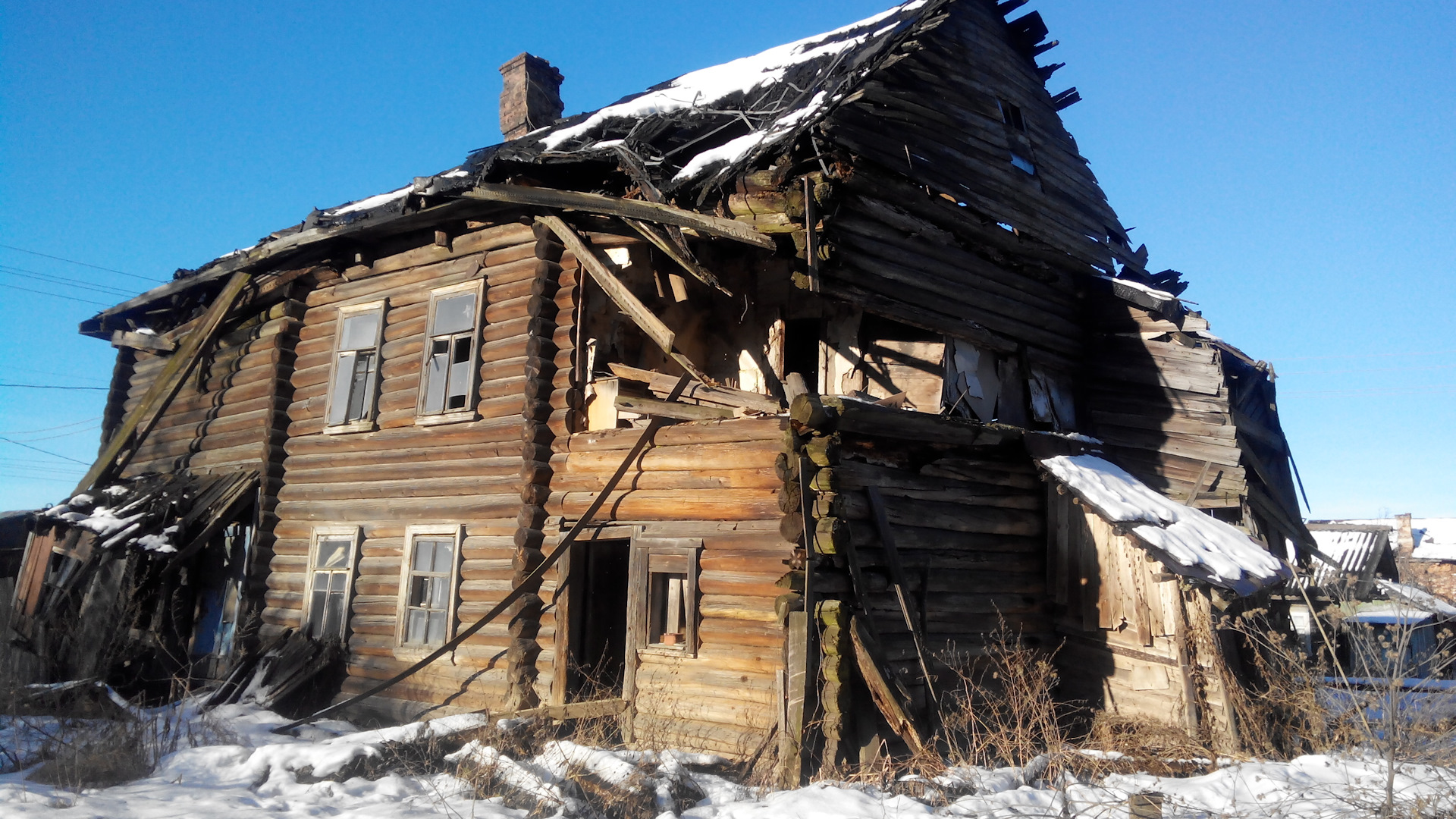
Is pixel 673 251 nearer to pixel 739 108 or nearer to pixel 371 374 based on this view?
pixel 739 108

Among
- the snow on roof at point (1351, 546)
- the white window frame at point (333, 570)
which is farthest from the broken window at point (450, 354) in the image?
the snow on roof at point (1351, 546)

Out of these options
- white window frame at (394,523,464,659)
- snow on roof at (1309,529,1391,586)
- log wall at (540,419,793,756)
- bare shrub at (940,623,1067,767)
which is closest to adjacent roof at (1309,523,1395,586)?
snow on roof at (1309,529,1391,586)

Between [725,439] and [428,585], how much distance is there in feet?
15.6

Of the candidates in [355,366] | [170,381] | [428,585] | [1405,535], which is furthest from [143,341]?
[1405,535]

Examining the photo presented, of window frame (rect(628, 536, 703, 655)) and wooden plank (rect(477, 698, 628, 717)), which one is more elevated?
window frame (rect(628, 536, 703, 655))

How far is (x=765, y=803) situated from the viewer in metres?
7.21

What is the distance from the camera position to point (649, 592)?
9.70 m

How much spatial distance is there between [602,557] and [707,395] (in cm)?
316

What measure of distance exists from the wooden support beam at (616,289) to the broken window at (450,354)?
5.65 ft

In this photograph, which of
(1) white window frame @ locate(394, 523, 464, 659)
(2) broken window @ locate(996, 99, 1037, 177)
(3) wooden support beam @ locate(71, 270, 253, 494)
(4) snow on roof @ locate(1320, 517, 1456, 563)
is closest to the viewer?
(1) white window frame @ locate(394, 523, 464, 659)

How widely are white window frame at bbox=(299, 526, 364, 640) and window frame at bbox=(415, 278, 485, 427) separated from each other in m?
1.87

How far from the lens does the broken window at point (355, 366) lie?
12758 mm

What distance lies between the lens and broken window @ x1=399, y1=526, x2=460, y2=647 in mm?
11180

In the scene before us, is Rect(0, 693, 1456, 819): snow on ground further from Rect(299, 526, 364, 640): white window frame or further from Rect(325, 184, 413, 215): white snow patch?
Rect(325, 184, 413, 215): white snow patch
